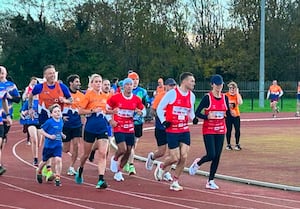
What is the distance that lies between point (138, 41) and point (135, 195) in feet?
176

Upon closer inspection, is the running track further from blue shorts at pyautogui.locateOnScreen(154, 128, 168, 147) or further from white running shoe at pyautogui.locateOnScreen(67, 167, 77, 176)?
blue shorts at pyautogui.locateOnScreen(154, 128, 168, 147)

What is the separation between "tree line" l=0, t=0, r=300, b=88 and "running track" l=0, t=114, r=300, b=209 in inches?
1912

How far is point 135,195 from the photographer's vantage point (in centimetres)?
1026

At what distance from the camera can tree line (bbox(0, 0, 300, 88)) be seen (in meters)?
60.8

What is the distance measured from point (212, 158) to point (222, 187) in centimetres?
57

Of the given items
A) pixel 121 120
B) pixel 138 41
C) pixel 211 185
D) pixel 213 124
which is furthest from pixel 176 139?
pixel 138 41

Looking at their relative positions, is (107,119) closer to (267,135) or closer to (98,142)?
(98,142)

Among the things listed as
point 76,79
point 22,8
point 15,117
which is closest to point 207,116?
point 76,79

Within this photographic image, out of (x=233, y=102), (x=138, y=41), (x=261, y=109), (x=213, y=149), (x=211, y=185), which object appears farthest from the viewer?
(x=138, y=41)

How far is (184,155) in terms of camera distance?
35.8 feet

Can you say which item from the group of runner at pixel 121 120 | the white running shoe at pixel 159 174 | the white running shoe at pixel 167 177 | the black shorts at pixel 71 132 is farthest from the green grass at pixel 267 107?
the group of runner at pixel 121 120

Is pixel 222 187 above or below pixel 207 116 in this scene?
below

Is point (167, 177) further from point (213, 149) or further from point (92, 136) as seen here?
point (92, 136)

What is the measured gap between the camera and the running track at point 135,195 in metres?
9.43
